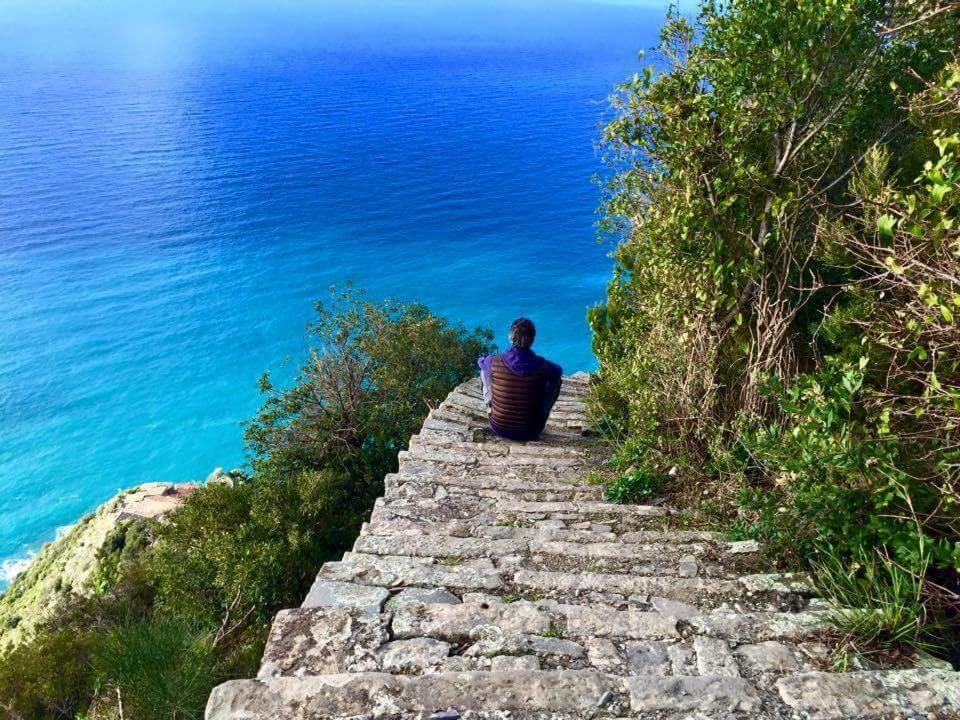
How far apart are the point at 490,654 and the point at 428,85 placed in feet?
278

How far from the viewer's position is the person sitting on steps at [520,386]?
306 inches

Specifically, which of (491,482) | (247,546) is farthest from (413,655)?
(247,546)

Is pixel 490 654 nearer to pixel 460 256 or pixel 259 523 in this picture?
pixel 259 523

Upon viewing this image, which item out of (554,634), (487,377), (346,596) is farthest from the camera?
(487,377)

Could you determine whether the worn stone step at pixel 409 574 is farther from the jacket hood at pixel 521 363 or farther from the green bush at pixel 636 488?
the jacket hood at pixel 521 363

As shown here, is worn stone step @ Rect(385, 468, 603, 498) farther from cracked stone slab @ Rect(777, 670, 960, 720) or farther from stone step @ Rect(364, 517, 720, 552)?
cracked stone slab @ Rect(777, 670, 960, 720)

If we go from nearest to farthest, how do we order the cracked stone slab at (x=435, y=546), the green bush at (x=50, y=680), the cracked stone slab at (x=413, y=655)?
the cracked stone slab at (x=413, y=655) → the cracked stone slab at (x=435, y=546) → the green bush at (x=50, y=680)

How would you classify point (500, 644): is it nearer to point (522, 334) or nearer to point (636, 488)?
point (636, 488)

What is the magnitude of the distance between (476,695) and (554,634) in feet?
2.62

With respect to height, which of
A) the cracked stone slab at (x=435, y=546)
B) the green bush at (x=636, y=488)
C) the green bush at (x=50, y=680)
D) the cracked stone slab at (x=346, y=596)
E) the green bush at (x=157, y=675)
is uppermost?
the green bush at (x=636, y=488)

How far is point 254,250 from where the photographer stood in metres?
38.7

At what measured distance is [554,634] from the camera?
361 centimetres

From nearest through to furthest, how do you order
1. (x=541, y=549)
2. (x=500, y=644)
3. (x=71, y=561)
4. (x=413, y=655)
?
(x=413, y=655), (x=500, y=644), (x=541, y=549), (x=71, y=561)

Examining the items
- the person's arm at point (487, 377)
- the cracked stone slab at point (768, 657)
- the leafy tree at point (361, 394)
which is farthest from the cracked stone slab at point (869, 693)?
the leafy tree at point (361, 394)
